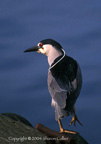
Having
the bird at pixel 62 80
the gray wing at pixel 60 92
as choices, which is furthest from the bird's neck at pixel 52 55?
the gray wing at pixel 60 92

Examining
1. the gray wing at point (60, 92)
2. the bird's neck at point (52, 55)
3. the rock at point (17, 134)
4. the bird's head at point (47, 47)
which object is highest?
the bird's head at point (47, 47)

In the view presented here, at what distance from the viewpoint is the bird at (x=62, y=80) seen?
8367 mm

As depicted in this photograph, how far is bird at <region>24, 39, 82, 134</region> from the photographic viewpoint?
8.37m

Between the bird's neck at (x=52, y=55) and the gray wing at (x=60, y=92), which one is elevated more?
the bird's neck at (x=52, y=55)

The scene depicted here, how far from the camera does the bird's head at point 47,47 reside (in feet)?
32.4

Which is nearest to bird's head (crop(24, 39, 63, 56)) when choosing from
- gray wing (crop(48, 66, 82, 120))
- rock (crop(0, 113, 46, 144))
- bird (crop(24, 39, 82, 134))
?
bird (crop(24, 39, 82, 134))

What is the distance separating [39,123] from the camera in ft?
22.5

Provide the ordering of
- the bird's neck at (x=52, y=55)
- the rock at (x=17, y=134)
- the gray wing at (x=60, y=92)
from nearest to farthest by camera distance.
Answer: the rock at (x=17, y=134) → the gray wing at (x=60, y=92) → the bird's neck at (x=52, y=55)

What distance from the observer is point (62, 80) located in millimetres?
8727

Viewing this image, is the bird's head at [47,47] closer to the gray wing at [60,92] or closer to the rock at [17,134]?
the gray wing at [60,92]

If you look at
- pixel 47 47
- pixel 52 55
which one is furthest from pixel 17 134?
pixel 47 47

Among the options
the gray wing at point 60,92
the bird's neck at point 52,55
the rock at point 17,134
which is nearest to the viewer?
the rock at point 17,134

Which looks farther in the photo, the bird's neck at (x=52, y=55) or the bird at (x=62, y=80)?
the bird's neck at (x=52, y=55)

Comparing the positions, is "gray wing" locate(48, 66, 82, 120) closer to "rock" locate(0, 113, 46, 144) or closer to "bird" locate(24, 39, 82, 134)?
"bird" locate(24, 39, 82, 134)
